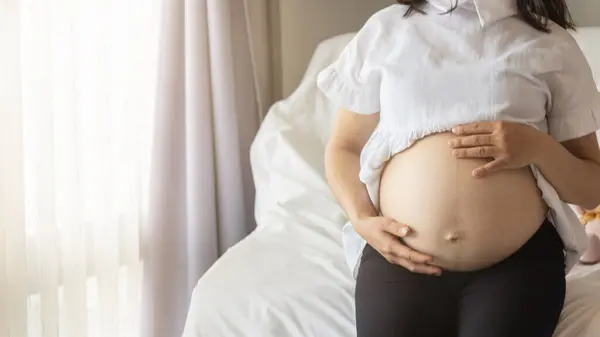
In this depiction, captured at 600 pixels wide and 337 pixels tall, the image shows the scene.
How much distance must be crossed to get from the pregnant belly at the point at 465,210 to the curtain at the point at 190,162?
81 centimetres

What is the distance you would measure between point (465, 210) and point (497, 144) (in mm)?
100

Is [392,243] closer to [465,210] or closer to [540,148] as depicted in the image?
[465,210]

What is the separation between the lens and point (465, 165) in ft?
3.44

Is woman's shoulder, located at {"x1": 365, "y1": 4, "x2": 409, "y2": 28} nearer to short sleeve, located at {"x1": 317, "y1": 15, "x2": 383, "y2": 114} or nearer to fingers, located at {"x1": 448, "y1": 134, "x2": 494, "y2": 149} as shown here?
short sleeve, located at {"x1": 317, "y1": 15, "x2": 383, "y2": 114}

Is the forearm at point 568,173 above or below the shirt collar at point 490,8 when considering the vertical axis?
below

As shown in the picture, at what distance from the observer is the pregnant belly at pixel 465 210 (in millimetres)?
1030

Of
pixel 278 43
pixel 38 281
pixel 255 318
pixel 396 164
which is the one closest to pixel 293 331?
pixel 255 318

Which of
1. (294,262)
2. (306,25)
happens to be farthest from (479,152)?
(306,25)

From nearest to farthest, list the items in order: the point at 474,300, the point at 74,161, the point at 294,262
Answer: the point at 474,300
the point at 294,262
the point at 74,161

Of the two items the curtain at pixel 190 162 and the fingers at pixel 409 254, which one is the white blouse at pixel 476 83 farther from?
the curtain at pixel 190 162

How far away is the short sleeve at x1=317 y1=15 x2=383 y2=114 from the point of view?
1.19m

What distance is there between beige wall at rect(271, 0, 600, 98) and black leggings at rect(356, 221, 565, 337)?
48.4 inches

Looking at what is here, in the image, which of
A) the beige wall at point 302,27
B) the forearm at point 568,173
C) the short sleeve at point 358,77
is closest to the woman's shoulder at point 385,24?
the short sleeve at point 358,77

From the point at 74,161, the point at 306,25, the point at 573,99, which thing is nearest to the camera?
the point at 573,99
